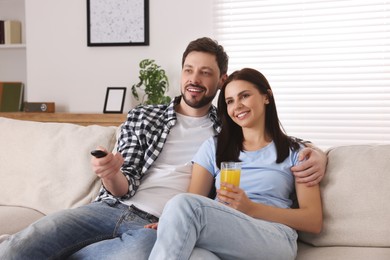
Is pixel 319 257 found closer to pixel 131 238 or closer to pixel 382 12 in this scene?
pixel 131 238

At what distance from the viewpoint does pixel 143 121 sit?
254 centimetres

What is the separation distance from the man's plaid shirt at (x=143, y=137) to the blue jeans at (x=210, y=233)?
0.61 metres

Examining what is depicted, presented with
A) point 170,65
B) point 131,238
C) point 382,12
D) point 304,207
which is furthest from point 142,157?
point 382,12

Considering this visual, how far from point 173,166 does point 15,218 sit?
787mm

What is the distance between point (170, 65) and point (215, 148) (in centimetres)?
219

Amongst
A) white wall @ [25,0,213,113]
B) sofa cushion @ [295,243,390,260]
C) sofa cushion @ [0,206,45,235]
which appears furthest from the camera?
white wall @ [25,0,213,113]

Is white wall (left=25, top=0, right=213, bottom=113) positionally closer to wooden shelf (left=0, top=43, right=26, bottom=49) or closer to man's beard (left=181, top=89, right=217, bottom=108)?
wooden shelf (left=0, top=43, right=26, bottom=49)

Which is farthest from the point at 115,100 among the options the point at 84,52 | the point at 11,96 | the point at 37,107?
the point at 11,96

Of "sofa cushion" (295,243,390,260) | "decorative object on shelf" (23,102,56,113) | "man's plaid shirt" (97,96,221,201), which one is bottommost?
"sofa cushion" (295,243,390,260)

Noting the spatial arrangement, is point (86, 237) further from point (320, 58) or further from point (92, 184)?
point (320, 58)

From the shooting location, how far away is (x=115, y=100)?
4.49m

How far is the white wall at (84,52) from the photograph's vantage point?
14.5 ft

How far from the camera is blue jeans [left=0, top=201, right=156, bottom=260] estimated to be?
1.95 meters

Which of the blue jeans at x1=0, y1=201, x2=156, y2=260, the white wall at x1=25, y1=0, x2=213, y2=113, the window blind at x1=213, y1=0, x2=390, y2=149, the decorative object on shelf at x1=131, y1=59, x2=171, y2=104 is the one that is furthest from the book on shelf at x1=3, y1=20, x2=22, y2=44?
the blue jeans at x1=0, y1=201, x2=156, y2=260
